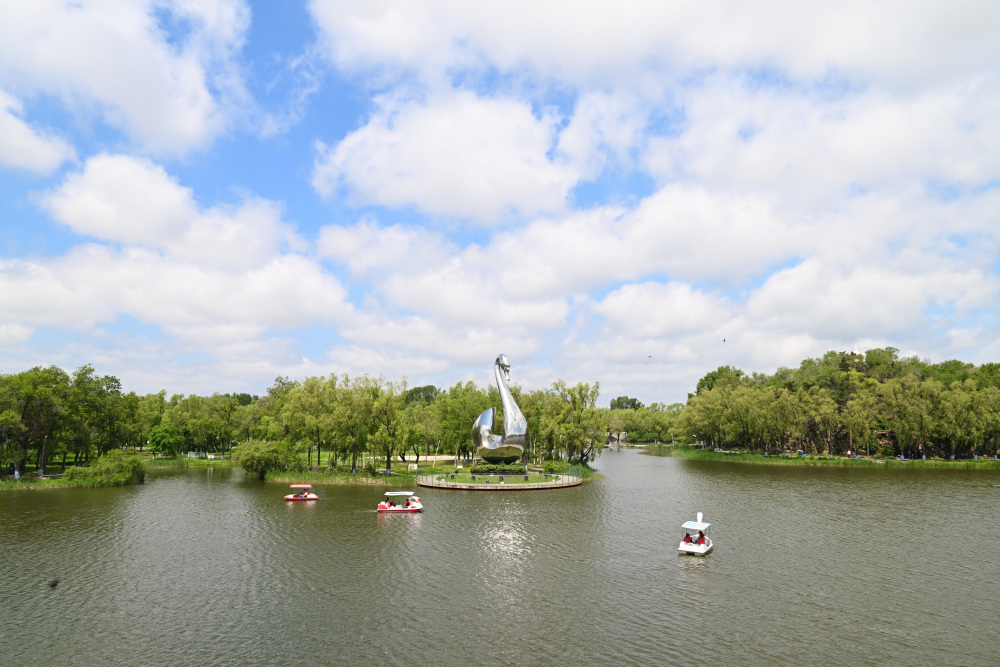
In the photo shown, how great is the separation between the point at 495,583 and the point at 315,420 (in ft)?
144

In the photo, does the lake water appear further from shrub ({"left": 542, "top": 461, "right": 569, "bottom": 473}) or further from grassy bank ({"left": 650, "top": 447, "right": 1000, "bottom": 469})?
grassy bank ({"left": 650, "top": 447, "right": 1000, "bottom": 469})

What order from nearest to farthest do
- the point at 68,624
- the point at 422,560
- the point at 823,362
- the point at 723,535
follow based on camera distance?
the point at 68,624
the point at 422,560
the point at 723,535
the point at 823,362

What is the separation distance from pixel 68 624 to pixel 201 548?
11699 millimetres

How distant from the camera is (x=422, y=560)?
3162 cm

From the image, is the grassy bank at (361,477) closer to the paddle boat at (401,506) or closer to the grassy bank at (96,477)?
the paddle boat at (401,506)

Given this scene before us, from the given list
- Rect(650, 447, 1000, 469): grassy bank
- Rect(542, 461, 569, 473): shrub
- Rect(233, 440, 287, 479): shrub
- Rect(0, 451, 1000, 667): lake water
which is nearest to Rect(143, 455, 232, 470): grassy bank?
Rect(233, 440, 287, 479): shrub

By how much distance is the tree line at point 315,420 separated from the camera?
59.4m

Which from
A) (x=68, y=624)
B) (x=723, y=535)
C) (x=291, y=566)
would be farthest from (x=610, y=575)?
(x=68, y=624)

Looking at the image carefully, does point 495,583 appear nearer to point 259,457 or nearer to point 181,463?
point 259,457

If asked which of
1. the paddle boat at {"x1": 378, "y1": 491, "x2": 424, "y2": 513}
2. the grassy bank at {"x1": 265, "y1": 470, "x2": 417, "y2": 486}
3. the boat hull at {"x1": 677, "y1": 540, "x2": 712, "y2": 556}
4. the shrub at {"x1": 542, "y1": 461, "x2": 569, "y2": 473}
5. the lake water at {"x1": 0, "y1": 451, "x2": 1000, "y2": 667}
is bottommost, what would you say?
the lake water at {"x1": 0, "y1": 451, "x2": 1000, "y2": 667}

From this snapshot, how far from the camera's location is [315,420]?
66188mm

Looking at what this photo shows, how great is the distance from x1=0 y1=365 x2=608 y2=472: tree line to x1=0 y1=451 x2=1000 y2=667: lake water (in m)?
12.9

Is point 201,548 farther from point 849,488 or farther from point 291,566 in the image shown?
point 849,488

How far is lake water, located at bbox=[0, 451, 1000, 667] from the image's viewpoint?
20844 millimetres
